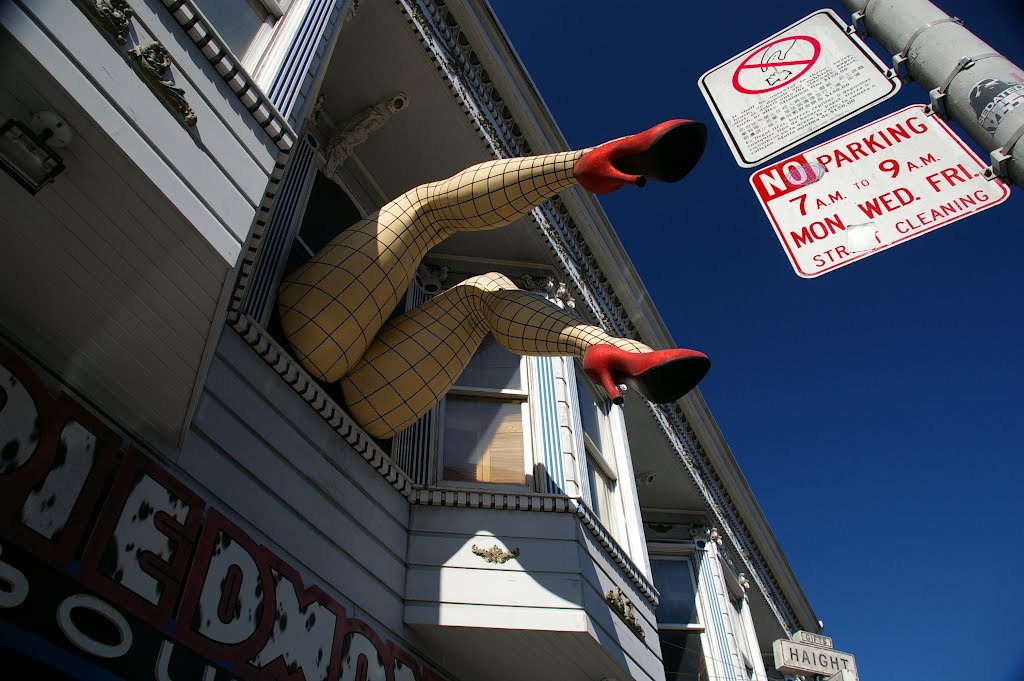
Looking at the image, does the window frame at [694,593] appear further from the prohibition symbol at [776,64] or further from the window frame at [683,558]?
the prohibition symbol at [776,64]

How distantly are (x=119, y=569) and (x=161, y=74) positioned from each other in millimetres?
2026

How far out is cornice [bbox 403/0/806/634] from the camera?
7.15 metres

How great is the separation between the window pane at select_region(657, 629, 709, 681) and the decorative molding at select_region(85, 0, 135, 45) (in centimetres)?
957

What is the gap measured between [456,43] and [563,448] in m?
3.94

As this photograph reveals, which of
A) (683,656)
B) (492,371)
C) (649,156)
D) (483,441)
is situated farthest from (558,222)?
(683,656)

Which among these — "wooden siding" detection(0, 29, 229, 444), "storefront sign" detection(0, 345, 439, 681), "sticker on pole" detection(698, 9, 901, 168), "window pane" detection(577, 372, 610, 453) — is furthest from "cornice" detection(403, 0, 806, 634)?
"storefront sign" detection(0, 345, 439, 681)

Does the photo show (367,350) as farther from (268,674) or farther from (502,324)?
(268,674)

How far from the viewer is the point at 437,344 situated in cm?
567

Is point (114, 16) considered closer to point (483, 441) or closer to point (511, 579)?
point (511, 579)

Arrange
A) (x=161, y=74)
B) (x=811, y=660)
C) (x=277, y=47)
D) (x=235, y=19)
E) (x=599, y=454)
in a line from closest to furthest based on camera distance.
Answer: (x=161, y=74) → (x=235, y=19) → (x=277, y=47) → (x=599, y=454) → (x=811, y=660)

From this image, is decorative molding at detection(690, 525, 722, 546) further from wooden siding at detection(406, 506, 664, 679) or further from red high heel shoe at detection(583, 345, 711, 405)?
red high heel shoe at detection(583, 345, 711, 405)

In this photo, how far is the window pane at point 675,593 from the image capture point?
35.9 feet

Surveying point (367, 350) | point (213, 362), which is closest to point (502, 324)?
point (367, 350)

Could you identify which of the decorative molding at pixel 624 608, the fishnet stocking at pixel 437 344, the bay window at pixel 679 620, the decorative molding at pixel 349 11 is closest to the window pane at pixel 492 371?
the fishnet stocking at pixel 437 344
